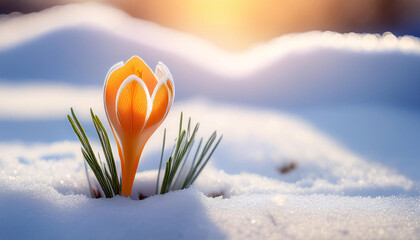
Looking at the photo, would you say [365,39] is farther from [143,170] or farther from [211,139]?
[143,170]

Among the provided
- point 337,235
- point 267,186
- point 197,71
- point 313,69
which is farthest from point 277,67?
point 337,235

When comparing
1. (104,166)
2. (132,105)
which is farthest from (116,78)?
(104,166)

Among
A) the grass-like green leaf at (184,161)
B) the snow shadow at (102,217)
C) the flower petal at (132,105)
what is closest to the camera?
the snow shadow at (102,217)

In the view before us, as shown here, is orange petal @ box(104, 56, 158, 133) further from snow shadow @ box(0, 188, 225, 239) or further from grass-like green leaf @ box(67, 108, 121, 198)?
snow shadow @ box(0, 188, 225, 239)

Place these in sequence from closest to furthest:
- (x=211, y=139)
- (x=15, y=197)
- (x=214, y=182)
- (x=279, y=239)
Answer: (x=279, y=239) < (x=15, y=197) < (x=211, y=139) < (x=214, y=182)

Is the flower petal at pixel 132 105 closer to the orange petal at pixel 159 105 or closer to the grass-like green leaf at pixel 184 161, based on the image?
the orange petal at pixel 159 105

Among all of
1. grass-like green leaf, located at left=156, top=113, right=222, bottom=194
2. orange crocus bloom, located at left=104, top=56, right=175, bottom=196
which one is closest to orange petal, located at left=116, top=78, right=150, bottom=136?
orange crocus bloom, located at left=104, top=56, right=175, bottom=196

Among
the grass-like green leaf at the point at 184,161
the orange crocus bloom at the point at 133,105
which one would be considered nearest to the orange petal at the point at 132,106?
the orange crocus bloom at the point at 133,105

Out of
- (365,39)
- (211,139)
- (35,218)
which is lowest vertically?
(35,218)

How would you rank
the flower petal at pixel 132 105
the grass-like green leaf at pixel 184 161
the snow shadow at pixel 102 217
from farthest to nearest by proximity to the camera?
the grass-like green leaf at pixel 184 161, the flower petal at pixel 132 105, the snow shadow at pixel 102 217

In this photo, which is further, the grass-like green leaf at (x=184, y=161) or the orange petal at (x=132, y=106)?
the grass-like green leaf at (x=184, y=161)
